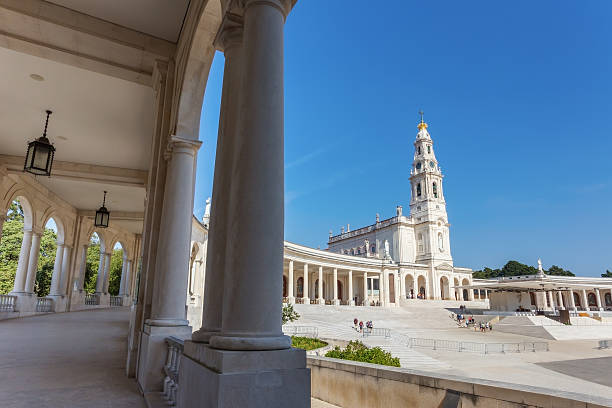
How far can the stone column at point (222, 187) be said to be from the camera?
400cm

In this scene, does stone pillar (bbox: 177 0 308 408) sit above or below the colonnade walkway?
above

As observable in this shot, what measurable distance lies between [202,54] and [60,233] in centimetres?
2243

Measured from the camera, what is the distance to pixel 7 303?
1981 centimetres

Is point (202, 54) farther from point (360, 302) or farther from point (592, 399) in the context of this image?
point (360, 302)

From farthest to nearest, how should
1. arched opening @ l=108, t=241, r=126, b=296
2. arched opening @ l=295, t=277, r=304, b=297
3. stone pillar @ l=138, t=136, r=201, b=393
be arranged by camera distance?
arched opening @ l=295, t=277, r=304, b=297 → arched opening @ l=108, t=241, r=126, b=296 → stone pillar @ l=138, t=136, r=201, b=393

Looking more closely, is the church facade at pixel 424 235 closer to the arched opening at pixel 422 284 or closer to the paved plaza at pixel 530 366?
the arched opening at pixel 422 284

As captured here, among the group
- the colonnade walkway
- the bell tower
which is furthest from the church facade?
the colonnade walkway

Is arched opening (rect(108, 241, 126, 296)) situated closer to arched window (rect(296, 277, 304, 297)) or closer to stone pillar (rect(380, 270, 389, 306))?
arched window (rect(296, 277, 304, 297))

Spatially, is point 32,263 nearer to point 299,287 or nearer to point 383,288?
point 383,288

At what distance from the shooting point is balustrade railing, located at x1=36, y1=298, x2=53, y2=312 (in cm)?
2279

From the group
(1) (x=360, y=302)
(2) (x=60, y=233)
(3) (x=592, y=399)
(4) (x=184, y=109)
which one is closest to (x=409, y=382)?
(3) (x=592, y=399)

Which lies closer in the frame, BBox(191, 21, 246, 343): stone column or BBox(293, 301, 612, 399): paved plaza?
BBox(191, 21, 246, 343): stone column

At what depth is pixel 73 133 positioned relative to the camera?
45.5ft

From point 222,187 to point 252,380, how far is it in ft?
6.74
